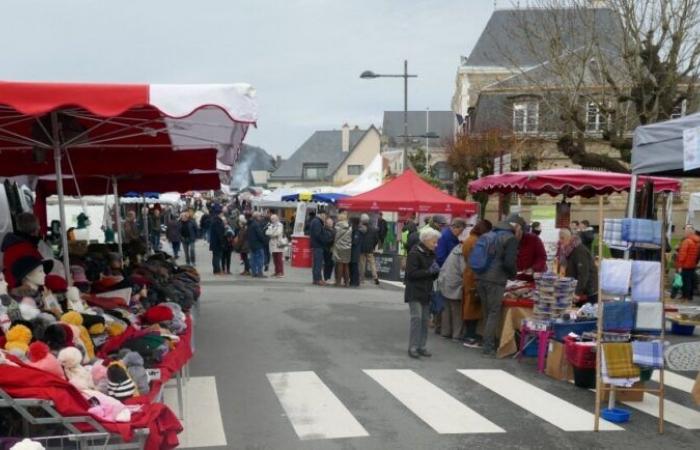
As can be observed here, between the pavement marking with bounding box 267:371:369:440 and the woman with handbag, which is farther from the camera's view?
the woman with handbag

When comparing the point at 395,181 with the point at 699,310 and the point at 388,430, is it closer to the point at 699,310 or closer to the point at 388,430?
the point at 699,310

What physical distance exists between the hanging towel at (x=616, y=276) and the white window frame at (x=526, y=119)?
75.1ft

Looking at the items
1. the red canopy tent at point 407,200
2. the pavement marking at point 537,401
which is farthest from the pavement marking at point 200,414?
the red canopy tent at point 407,200

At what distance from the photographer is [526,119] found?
29141mm

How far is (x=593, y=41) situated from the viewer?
17.1m

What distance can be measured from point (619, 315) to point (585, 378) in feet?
5.14

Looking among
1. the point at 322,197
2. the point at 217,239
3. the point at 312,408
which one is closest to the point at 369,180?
the point at 322,197

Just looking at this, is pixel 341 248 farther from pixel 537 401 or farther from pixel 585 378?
pixel 537 401

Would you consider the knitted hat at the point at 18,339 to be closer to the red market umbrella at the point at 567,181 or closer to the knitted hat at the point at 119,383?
the knitted hat at the point at 119,383

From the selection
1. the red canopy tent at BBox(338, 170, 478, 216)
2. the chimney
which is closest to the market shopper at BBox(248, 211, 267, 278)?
the red canopy tent at BBox(338, 170, 478, 216)

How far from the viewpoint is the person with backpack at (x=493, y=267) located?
29.2 ft

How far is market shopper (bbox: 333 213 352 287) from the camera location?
54.5ft

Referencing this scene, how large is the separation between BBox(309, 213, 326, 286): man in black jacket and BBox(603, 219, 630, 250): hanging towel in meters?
10.8

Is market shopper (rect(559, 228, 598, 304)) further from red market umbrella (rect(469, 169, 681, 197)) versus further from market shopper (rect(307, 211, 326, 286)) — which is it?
market shopper (rect(307, 211, 326, 286))
